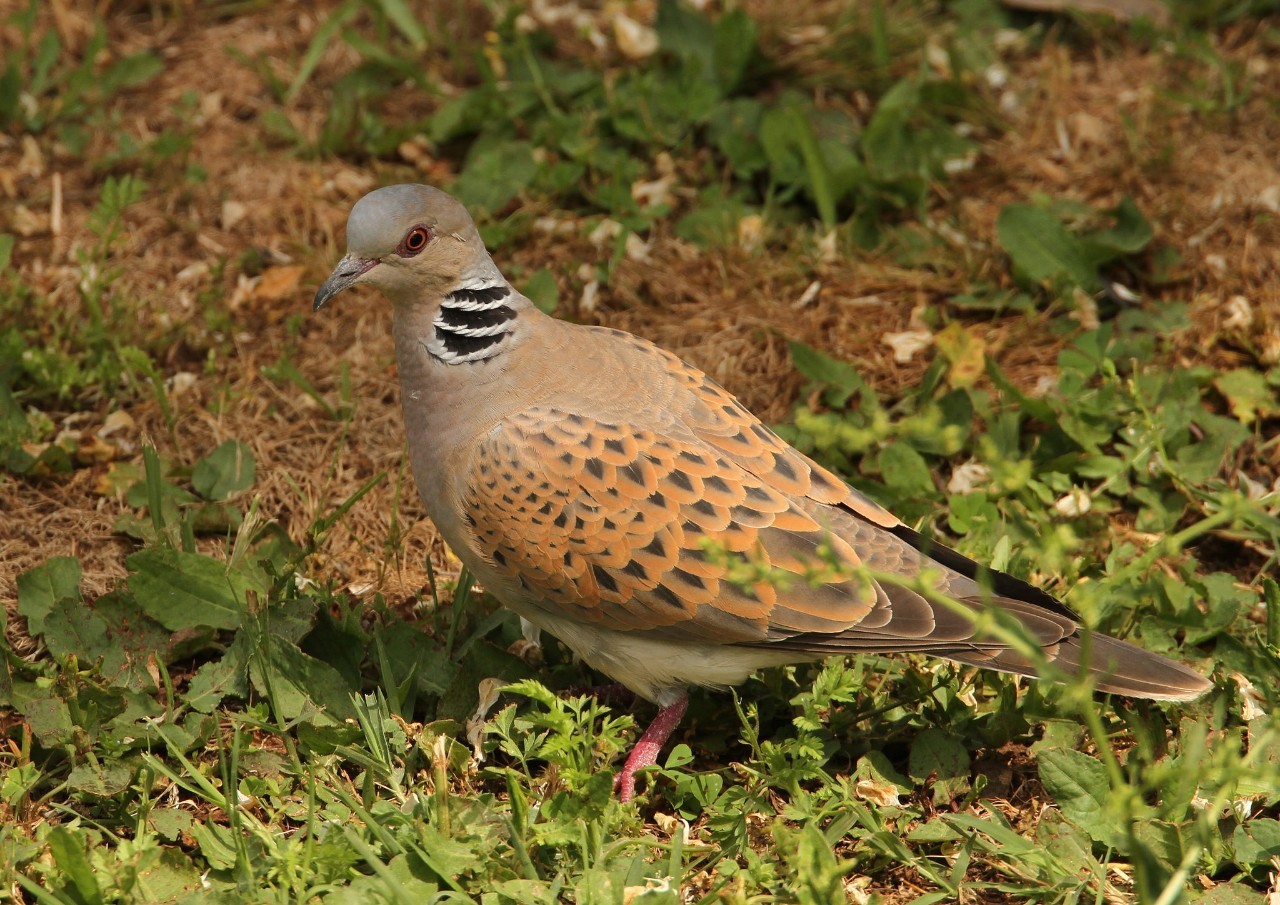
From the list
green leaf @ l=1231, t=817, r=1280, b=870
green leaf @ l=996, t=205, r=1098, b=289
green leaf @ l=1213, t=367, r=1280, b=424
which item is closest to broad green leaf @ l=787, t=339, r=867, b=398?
green leaf @ l=996, t=205, r=1098, b=289

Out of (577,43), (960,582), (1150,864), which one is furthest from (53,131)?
(1150,864)

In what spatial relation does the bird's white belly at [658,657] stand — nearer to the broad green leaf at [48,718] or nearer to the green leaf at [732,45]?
the broad green leaf at [48,718]

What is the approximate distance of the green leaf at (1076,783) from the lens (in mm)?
3830

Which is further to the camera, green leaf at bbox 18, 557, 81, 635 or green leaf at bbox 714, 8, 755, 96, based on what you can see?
green leaf at bbox 714, 8, 755, 96

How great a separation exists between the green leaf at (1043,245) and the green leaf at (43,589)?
3.68 metres

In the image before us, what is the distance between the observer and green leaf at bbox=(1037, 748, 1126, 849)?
3.83 m

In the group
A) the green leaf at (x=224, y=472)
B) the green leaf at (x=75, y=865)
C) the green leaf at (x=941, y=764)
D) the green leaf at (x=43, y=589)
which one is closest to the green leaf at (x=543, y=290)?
the green leaf at (x=224, y=472)

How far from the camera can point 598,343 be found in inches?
171

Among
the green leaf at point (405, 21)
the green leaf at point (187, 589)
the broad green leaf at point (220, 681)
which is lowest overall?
the broad green leaf at point (220, 681)

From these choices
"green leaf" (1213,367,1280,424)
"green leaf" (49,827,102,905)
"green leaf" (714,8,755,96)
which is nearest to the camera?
"green leaf" (49,827,102,905)

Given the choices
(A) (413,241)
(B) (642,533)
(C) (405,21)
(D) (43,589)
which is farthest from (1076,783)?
(C) (405,21)

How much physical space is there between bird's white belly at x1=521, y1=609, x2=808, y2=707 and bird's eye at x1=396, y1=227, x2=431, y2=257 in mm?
1107

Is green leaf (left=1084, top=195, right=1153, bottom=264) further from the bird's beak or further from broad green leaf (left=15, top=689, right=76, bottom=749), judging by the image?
broad green leaf (left=15, top=689, right=76, bottom=749)

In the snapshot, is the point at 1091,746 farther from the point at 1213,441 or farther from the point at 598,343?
the point at 598,343
